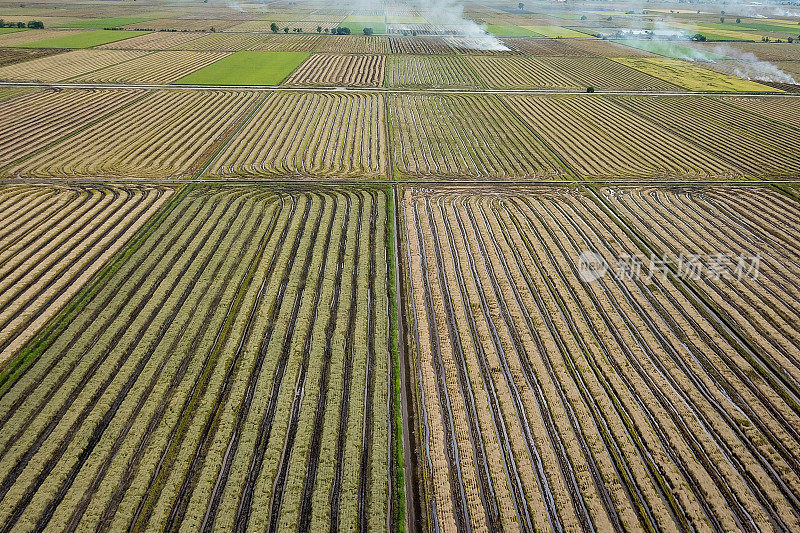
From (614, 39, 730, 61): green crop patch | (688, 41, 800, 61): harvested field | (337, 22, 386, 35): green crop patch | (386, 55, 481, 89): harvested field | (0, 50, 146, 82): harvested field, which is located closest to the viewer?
(0, 50, 146, 82): harvested field

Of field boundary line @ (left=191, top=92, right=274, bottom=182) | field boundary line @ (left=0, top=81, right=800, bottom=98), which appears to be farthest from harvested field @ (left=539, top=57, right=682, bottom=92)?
field boundary line @ (left=191, top=92, right=274, bottom=182)

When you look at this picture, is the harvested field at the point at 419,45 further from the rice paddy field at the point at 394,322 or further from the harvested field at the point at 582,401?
the harvested field at the point at 582,401

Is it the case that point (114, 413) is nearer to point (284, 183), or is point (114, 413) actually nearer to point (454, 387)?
point (454, 387)

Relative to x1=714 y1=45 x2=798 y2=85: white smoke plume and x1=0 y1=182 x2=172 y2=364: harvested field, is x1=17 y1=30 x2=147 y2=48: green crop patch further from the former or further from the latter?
x1=714 y1=45 x2=798 y2=85: white smoke plume

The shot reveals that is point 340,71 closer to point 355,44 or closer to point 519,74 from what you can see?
point 355,44

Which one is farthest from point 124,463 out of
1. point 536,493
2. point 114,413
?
point 536,493

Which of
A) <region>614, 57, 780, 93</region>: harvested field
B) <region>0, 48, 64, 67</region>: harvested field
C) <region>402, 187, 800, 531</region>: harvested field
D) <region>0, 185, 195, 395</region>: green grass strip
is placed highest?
<region>0, 48, 64, 67</region>: harvested field

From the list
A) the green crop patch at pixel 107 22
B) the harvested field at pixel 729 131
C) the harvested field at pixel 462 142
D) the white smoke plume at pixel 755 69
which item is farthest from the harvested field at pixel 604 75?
the green crop patch at pixel 107 22

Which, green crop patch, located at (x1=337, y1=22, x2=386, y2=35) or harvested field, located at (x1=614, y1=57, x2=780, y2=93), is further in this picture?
green crop patch, located at (x1=337, y1=22, x2=386, y2=35)
